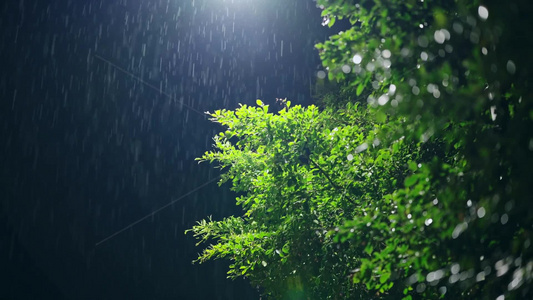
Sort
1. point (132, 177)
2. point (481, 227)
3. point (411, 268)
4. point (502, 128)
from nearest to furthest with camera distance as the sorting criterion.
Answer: point (481, 227) → point (502, 128) → point (411, 268) → point (132, 177)

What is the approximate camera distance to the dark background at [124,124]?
371 inches

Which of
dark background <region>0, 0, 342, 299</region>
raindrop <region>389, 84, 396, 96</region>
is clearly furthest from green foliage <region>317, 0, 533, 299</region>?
dark background <region>0, 0, 342, 299</region>

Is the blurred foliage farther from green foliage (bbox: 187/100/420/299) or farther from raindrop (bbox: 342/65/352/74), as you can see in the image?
green foliage (bbox: 187/100/420/299)

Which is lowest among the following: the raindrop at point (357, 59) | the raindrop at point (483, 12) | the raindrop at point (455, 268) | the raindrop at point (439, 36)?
the raindrop at point (455, 268)

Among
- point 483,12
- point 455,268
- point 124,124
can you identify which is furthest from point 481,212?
point 124,124

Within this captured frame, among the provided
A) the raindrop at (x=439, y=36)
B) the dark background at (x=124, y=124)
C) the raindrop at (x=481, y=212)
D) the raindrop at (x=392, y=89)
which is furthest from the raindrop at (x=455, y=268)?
the dark background at (x=124, y=124)

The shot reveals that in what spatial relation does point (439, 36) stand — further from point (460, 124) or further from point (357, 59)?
point (460, 124)

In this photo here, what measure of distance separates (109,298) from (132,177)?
295cm

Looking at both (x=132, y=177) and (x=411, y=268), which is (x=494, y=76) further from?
(x=132, y=177)

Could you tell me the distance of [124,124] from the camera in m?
9.92

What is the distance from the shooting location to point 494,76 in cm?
138

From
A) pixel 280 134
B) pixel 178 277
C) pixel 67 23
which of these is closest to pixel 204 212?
pixel 178 277

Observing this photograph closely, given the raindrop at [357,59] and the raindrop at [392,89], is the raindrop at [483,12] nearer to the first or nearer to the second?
the raindrop at [392,89]

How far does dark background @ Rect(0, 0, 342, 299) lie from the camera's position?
9414mm
